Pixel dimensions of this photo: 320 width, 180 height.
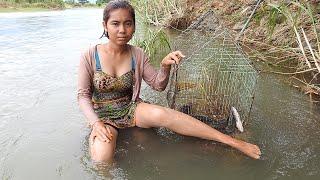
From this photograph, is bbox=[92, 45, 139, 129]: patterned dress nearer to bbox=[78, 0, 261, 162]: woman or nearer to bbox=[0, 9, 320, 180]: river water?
bbox=[78, 0, 261, 162]: woman

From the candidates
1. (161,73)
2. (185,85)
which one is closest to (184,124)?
(161,73)

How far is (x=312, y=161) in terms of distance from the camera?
253 cm

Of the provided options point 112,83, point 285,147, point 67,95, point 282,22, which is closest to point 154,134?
point 112,83

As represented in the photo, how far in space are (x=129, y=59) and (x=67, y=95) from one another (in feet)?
5.25

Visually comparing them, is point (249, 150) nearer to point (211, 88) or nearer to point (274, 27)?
point (211, 88)

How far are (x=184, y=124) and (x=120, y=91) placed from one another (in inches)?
21.5

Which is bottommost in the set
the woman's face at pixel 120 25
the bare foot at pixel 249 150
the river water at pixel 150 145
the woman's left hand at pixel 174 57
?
the river water at pixel 150 145

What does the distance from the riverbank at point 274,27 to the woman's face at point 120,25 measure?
59.0 inches

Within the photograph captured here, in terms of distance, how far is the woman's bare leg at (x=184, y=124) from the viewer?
252 centimetres

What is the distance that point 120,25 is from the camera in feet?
8.25

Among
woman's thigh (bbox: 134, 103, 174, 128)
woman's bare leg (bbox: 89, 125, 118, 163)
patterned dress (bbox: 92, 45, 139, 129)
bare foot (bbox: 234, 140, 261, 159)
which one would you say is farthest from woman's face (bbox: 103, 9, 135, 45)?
bare foot (bbox: 234, 140, 261, 159)

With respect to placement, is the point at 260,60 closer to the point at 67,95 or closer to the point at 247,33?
the point at 247,33

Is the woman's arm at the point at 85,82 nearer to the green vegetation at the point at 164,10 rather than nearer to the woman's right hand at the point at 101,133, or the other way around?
the woman's right hand at the point at 101,133

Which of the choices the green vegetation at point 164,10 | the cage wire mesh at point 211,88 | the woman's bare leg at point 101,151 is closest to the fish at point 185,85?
the cage wire mesh at point 211,88
